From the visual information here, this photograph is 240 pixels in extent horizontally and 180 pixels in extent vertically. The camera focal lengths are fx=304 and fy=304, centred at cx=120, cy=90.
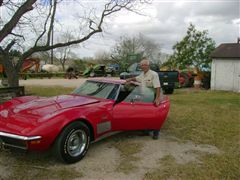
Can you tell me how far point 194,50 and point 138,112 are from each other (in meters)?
20.8

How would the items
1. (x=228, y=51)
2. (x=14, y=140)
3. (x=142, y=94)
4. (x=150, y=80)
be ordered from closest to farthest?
(x=14, y=140) < (x=142, y=94) < (x=150, y=80) < (x=228, y=51)

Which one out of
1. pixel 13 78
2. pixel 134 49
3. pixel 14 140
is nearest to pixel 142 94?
pixel 14 140

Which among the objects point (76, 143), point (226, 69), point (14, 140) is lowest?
point (76, 143)

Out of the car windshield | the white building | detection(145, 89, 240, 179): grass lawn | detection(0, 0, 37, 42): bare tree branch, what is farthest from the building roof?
the car windshield

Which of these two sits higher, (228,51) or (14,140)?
(228,51)

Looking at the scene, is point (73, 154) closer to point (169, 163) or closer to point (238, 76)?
point (169, 163)

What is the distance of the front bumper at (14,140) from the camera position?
444 cm

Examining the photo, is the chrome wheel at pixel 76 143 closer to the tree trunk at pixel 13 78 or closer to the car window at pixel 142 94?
the car window at pixel 142 94

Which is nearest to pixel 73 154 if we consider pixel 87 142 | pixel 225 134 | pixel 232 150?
pixel 87 142

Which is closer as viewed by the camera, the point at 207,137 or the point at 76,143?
the point at 76,143

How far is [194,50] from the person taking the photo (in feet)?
84.5

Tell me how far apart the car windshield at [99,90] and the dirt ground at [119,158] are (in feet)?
3.20

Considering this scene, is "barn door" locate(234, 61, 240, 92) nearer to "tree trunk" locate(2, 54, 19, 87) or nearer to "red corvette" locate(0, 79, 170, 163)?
"tree trunk" locate(2, 54, 19, 87)

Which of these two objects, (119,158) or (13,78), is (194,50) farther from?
(119,158)
